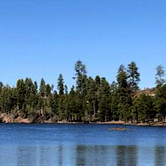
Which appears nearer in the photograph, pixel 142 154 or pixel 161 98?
pixel 142 154

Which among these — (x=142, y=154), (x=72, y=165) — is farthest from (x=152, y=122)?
(x=72, y=165)

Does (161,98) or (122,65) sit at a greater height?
(122,65)

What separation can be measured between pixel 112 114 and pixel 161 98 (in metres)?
29.3

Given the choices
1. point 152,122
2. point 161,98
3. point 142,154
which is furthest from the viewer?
point 152,122

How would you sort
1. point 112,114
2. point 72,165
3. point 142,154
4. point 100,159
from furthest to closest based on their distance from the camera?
point 112,114, point 142,154, point 100,159, point 72,165

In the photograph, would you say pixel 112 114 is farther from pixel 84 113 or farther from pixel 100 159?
pixel 100 159

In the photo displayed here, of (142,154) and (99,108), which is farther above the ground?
(99,108)

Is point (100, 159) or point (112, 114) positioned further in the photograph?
point (112, 114)

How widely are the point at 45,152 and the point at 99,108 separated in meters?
131

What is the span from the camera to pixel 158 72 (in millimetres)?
194250

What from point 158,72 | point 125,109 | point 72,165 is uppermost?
point 158,72

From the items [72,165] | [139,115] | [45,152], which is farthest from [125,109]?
[72,165]

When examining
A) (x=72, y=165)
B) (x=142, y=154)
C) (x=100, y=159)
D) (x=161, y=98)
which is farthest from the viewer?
(x=161, y=98)

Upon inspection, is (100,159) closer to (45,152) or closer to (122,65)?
(45,152)
